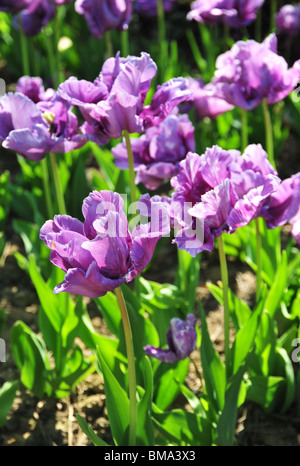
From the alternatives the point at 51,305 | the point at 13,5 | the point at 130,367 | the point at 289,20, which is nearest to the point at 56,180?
the point at 51,305

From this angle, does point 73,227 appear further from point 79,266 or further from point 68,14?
point 68,14

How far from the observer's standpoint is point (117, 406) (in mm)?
1462

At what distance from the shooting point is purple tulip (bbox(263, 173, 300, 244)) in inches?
57.4

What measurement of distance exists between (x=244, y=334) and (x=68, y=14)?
353cm

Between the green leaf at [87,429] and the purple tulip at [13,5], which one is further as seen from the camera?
the purple tulip at [13,5]

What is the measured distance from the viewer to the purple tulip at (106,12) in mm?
2156

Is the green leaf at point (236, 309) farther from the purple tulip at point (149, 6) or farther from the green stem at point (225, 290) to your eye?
the purple tulip at point (149, 6)

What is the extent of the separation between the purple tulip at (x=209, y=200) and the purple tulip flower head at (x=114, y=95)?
19cm

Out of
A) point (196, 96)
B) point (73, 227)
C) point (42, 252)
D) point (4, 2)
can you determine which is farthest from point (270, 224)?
point (4, 2)

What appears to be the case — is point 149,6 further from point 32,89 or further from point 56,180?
point 56,180

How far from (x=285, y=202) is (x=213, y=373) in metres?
0.46

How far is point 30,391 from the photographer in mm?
1974

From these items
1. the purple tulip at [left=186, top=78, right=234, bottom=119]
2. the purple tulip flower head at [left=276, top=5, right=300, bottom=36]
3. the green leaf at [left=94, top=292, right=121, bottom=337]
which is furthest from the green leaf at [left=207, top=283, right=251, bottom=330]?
the purple tulip flower head at [left=276, top=5, right=300, bottom=36]

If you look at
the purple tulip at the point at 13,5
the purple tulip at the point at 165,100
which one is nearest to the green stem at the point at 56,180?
the purple tulip at the point at 165,100
